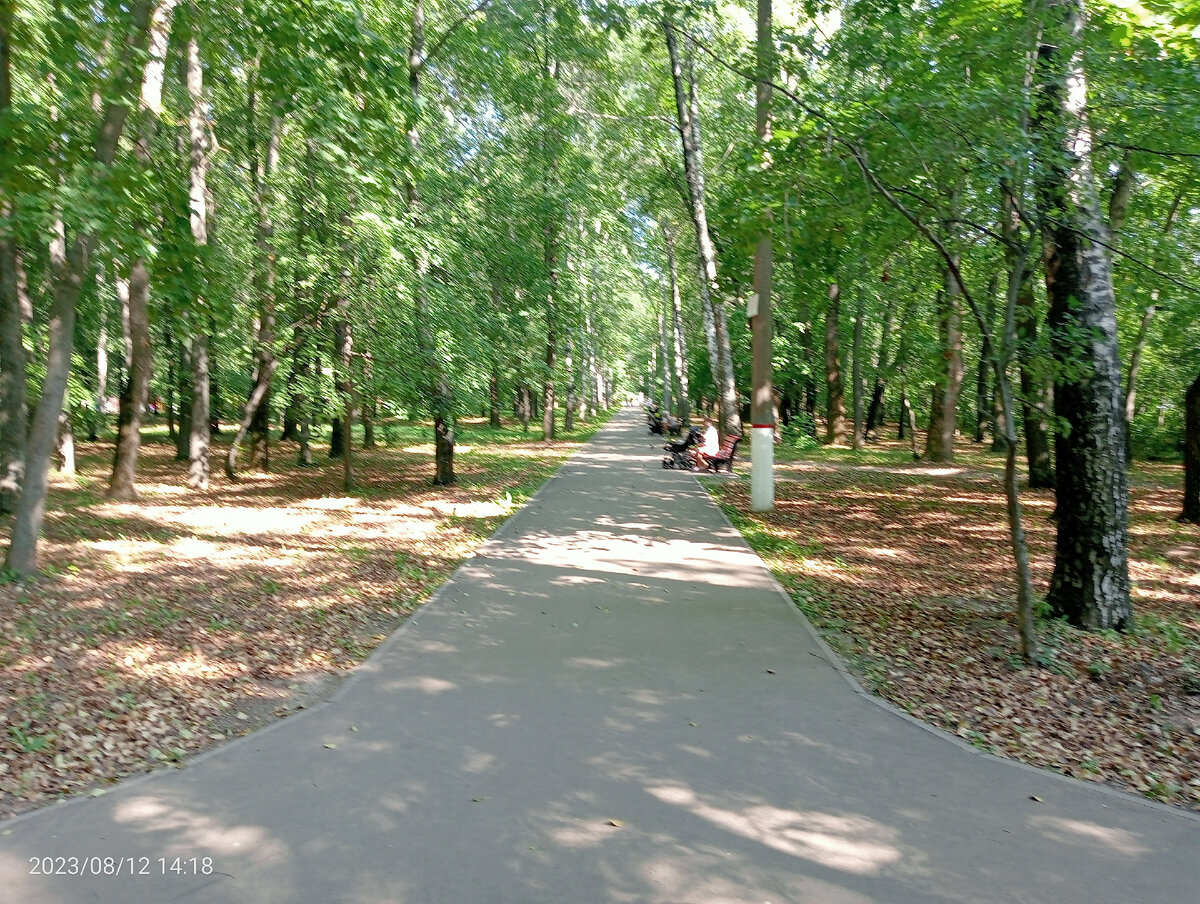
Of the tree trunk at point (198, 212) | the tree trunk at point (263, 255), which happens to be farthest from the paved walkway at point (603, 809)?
the tree trunk at point (263, 255)

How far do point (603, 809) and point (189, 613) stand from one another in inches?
206

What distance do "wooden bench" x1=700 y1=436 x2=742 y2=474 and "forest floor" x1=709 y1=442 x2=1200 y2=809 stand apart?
4.93 meters

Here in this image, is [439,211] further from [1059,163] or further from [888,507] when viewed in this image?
[1059,163]

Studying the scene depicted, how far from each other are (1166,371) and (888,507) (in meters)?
21.9

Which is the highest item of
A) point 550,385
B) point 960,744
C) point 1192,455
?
point 550,385

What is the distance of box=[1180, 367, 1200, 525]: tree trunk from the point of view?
12984 millimetres

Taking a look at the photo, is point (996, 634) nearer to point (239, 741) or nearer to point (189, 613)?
point (239, 741)

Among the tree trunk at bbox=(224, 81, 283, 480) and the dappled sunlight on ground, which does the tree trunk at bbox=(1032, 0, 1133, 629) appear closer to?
the dappled sunlight on ground

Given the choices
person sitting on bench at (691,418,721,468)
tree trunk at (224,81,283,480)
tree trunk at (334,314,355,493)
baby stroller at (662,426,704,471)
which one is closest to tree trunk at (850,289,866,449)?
baby stroller at (662,426,704,471)

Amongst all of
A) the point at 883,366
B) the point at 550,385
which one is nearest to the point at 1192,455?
the point at 883,366

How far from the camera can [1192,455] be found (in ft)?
43.5

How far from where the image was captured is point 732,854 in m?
3.70

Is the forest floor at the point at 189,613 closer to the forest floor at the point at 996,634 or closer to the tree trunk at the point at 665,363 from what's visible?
the forest floor at the point at 996,634

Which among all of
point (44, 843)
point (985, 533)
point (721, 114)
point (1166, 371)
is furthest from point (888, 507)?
point (1166, 371)
